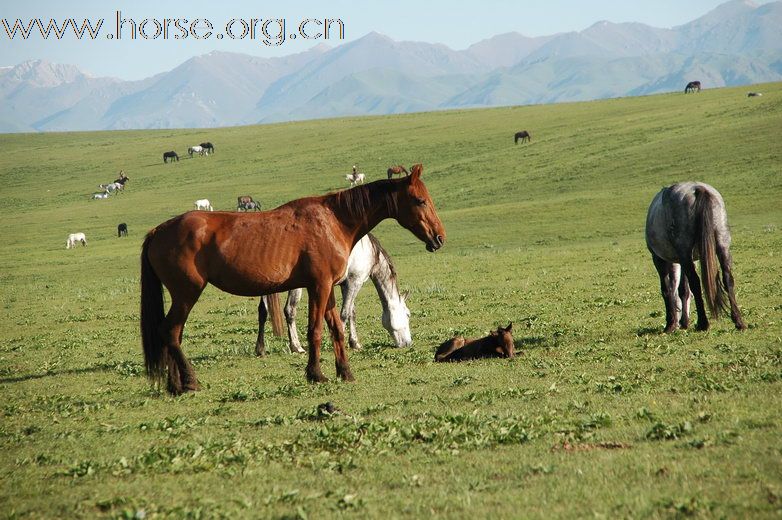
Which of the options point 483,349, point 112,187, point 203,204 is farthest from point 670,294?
point 112,187

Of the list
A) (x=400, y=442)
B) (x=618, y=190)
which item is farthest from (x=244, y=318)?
(x=618, y=190)

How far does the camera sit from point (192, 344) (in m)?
19.7

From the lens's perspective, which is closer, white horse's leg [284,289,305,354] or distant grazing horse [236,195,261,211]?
white horse's leg [284,289,305,354]

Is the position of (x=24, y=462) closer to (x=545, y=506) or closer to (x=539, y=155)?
(x=545, y=506)

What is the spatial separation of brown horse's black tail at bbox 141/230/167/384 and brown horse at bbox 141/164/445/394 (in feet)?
0.05

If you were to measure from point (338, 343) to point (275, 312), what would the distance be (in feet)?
13.6

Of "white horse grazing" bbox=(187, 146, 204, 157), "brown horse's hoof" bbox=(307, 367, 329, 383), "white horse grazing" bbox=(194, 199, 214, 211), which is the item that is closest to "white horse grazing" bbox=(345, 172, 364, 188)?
"white horse grazing" bbox=(194, 199, 214, 211)

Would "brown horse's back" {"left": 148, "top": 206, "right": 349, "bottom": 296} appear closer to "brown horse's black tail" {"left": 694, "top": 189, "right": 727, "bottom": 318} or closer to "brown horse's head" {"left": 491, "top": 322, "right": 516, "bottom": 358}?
"brown horse's head" {"left": 491, "top": 322, "right": 516, "bottom": 358}

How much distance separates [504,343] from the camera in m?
14.9

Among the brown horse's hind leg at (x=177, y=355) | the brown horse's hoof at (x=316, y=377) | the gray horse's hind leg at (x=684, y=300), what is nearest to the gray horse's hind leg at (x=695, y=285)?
the gray horse's hind leg at (x=684, y=300)

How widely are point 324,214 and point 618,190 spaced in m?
43.6

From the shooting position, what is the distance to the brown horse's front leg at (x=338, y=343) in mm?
13617

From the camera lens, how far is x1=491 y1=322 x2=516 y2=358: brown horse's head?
14.9 meters

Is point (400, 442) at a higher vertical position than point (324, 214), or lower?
lower
